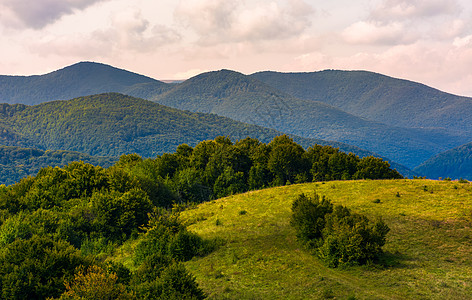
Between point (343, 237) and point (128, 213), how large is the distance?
3271cm

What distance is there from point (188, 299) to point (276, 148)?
71452mm

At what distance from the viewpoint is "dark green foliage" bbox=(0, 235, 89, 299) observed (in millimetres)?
24703

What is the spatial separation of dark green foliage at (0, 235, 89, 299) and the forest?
0.22 feet

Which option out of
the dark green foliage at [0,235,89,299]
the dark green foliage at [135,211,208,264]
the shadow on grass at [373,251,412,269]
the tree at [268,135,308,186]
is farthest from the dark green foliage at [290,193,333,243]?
the tree at [268,135,308,186]

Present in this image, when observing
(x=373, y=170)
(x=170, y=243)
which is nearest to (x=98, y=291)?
(x=170, y=243)

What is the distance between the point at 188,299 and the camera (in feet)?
71.4

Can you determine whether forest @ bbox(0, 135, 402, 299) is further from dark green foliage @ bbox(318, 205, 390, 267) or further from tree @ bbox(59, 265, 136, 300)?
dark green foliage @ bbox(318, 205, 390, 267)

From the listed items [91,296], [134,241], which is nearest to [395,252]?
[91,296]

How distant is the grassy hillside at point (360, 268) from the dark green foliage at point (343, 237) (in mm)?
1099

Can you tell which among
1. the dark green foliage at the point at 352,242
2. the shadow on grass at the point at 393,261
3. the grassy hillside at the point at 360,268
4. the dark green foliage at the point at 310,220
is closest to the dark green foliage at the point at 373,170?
the grassy hillside at the point at 360,268

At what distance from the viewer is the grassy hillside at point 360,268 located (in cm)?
2681

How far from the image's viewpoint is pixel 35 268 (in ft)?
84.5

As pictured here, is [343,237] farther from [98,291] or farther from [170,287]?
[98,291]

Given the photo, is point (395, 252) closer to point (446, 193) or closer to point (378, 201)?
point (378, 201)
